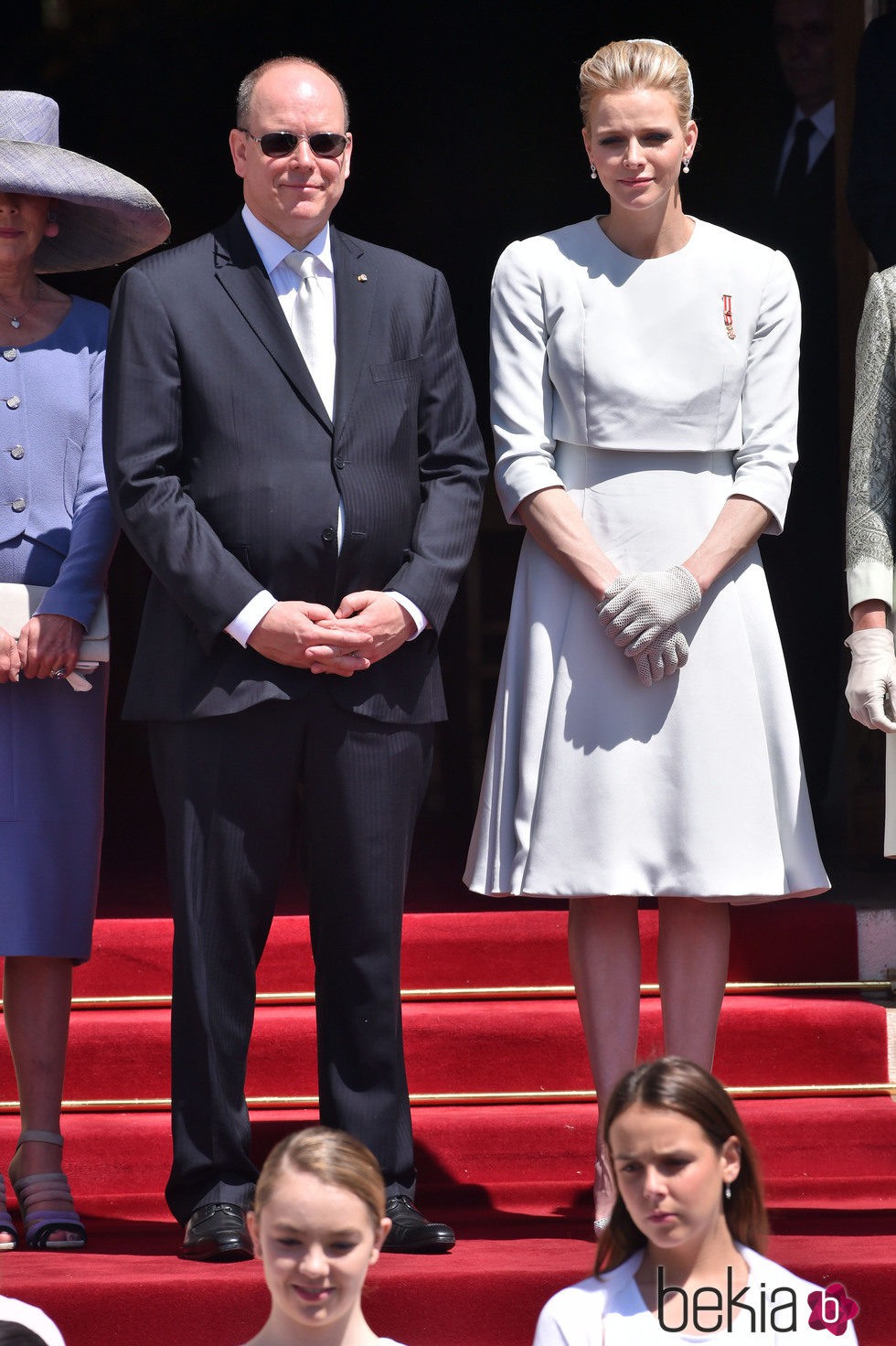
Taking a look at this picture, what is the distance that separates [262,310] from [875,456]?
117cm

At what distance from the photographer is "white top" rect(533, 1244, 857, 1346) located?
2.77 m

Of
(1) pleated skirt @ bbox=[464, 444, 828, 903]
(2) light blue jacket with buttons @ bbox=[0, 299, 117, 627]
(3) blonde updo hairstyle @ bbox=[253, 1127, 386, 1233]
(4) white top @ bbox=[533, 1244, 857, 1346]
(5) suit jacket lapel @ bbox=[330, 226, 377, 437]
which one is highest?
(5) suit jacket lapel @ bbox=[330, 226, 377, 437]

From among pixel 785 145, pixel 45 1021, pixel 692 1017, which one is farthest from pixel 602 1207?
pixel 785 145

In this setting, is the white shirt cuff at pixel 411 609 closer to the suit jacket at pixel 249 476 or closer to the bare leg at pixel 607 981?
the suit jacket at pixel 249 476

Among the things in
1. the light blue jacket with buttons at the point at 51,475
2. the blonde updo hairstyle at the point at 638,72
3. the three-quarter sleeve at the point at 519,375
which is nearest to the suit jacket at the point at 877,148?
the blonde updo hairstyle at the point at 638,72

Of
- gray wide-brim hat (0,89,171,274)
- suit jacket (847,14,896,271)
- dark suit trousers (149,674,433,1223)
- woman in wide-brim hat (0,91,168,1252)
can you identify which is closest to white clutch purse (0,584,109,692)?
woman in wide-brim hat (0,91,168,1252)

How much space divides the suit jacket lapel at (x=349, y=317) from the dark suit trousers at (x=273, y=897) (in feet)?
1.70

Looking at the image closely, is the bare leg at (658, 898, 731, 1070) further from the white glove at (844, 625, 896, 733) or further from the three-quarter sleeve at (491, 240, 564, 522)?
the three-quarter sleeve at (491, 240, 564, 522)

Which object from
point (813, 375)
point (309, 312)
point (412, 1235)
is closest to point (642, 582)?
point (309, 312)

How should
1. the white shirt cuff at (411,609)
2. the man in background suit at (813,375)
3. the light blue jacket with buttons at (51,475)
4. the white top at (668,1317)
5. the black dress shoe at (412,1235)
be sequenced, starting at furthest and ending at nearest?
the man in background suit at (813,375), the light blue jacket with buttons at (51,475), the white shirt cuff at (411,609), the black dress shoe at (412,1235), the white top at (668,1317)

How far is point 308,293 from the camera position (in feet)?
12.2

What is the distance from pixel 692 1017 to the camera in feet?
12.2

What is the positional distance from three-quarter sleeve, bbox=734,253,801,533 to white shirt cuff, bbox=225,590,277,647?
916mm

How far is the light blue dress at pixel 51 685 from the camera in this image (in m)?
3.77
